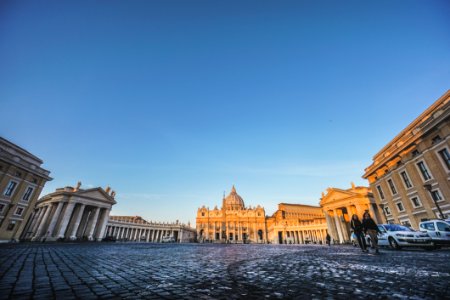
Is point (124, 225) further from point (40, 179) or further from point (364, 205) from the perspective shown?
point (364, 205)

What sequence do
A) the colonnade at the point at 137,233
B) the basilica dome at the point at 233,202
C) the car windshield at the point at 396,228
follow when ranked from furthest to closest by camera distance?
1. the basilica dome at the point at 233,202
2. the colonnade at the point at 137,233
3. the car windshield at the point at 396,228

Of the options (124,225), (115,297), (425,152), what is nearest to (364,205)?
(425,152)

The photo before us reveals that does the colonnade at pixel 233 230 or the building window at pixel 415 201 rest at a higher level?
the colonnade at pixel 233 230

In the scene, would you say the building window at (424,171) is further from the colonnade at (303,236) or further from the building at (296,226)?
the building at (296,226)

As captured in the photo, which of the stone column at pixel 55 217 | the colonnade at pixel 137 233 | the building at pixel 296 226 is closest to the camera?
the stone column at pixel 55 217

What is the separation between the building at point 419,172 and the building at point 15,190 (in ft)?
180

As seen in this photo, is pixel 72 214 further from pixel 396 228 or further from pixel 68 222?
pixel 396 228

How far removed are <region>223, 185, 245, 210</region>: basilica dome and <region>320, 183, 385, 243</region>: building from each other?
66656mm

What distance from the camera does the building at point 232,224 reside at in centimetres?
9888

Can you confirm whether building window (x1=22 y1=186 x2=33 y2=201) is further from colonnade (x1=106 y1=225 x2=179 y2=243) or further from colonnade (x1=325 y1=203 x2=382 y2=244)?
colonnade (x1=325 y1=203 x2=382 y2=244)

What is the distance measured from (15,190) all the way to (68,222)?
49.9ft

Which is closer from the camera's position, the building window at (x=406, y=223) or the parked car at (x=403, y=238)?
the parked car at (x=403, y=238)

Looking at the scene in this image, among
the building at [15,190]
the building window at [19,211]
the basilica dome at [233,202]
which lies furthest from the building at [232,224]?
the building window at [19,211]

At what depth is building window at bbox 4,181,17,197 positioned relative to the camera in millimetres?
33588
